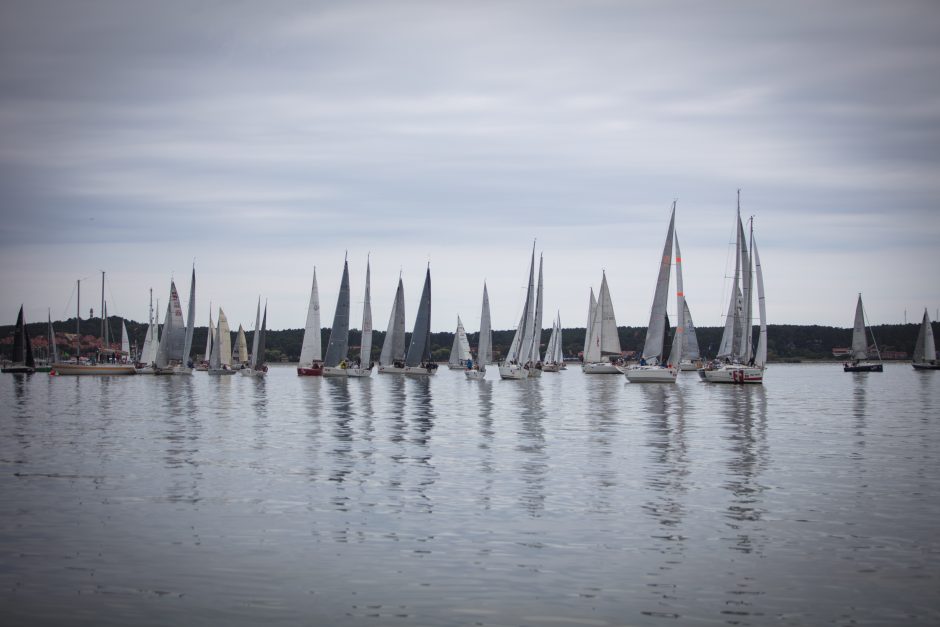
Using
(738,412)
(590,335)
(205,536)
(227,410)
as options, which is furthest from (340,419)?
(590,335)

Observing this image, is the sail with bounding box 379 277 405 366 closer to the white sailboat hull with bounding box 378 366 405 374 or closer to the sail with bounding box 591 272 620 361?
the white sailboat hull with bounding box 378 366 405 374

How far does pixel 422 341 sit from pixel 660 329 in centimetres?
3740

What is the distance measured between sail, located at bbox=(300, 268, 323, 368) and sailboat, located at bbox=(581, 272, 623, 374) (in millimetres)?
35323

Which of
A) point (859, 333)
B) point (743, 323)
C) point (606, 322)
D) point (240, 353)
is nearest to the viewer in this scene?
point (743, 323)

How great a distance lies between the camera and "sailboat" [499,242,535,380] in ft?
342

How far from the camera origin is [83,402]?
5838cm

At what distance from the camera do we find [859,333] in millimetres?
147500

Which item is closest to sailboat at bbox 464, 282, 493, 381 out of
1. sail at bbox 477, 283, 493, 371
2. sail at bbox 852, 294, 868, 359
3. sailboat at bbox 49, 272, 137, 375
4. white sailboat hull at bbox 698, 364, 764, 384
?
sail at bbox 477, 283, 493, 371

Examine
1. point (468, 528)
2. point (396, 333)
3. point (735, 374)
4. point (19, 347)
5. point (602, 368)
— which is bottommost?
point (602, 368)

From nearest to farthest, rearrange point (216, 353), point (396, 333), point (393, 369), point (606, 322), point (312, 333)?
1. point (312, 333)
2. point (396, 333)
3. point (393, 369)
4. point (606, 322)
5. point (216, 353)

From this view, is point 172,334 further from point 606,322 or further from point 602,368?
point 602,368

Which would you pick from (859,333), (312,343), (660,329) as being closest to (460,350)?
(312,343)

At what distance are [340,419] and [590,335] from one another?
321 feet

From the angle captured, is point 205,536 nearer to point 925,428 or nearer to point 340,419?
point 340,419
